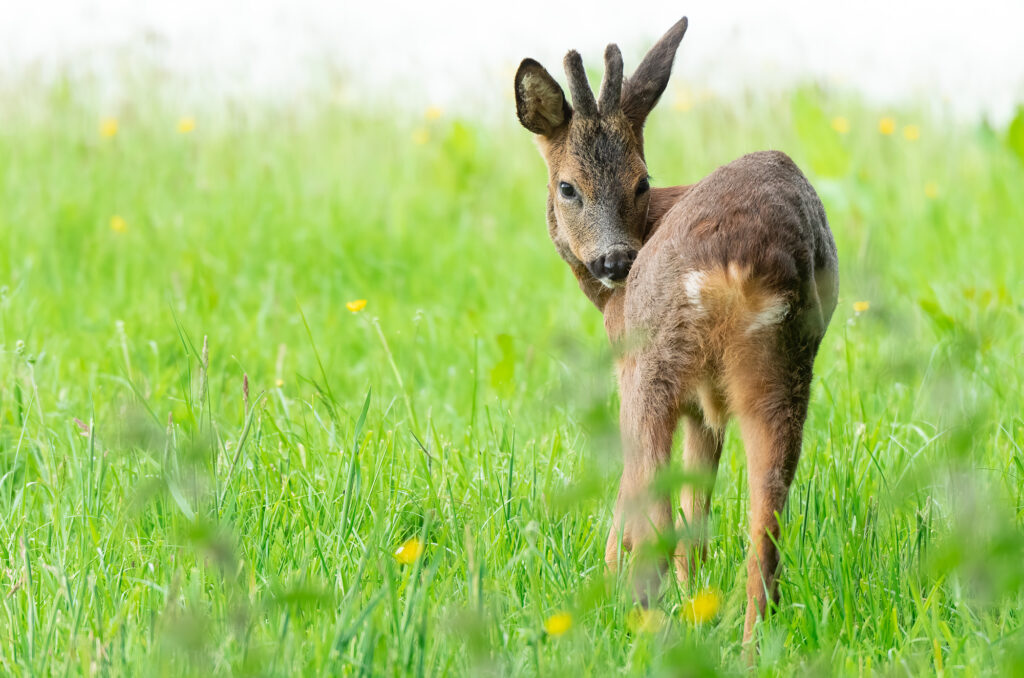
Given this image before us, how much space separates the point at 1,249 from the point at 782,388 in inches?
197

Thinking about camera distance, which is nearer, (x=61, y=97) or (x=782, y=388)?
(x=782, y=388)

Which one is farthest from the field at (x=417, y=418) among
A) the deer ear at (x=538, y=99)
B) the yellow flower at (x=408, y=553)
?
the deer ear at (x=538, y=99)

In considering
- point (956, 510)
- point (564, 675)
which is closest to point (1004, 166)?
point (956, 510)

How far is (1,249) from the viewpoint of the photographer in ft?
21.4

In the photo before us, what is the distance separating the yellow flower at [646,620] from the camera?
99.6 inches

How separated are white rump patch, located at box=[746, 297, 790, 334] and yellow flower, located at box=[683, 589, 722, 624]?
2.16 feet

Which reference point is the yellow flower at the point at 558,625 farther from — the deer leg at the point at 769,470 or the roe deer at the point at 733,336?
the deer leg at the point at 769,470

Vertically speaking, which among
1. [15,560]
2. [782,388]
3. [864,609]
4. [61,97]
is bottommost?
[864,609]

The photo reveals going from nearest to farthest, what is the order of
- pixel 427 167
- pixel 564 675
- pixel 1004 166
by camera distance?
pixel 564 675 < pixel 1004 166 < pixel 427 167

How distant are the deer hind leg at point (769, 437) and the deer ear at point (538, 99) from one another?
5.09ft

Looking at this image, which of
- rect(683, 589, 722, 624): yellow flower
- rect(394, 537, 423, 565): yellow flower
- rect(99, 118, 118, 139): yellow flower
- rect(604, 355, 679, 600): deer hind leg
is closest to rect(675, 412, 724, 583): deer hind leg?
rect(604, 355, 679, 600): deer hind leg

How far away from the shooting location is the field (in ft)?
8.27

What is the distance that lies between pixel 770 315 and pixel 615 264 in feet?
3.19

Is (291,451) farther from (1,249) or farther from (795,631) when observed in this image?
(1,249)
